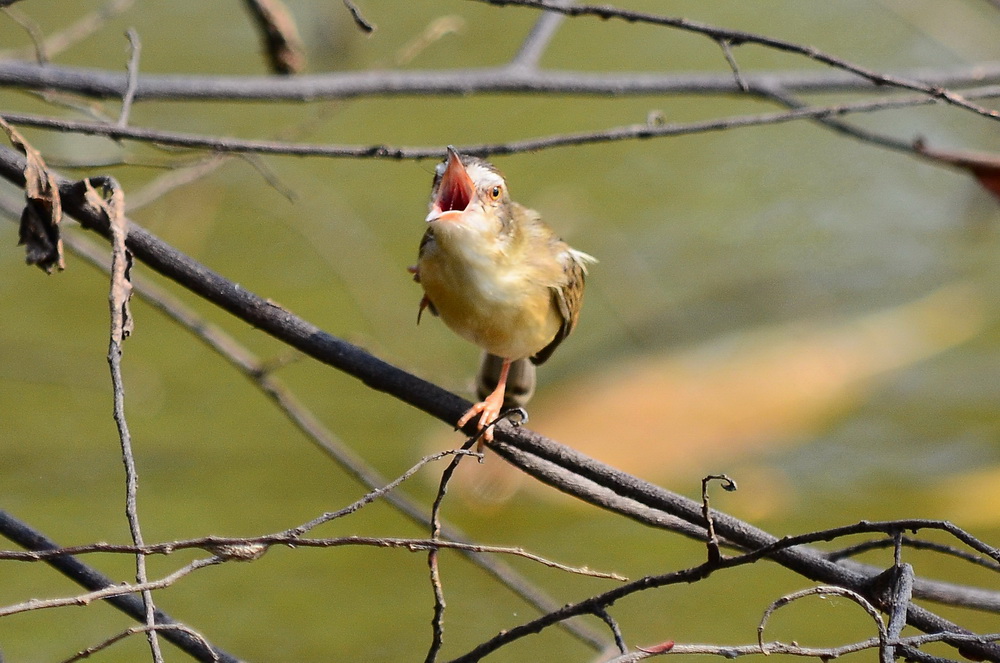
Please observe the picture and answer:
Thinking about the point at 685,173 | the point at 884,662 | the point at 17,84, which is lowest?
the point at 884,662

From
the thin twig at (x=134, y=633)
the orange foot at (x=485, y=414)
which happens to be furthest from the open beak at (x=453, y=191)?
the thin twig at (x=134, y=633)

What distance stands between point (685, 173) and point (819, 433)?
333 centimetres

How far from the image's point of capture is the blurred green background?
505 cm

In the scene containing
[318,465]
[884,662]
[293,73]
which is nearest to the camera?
[884,662]

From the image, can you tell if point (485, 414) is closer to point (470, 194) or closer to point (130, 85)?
point (470, 194)

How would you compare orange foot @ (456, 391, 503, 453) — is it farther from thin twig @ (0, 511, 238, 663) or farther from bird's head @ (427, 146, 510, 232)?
thin twig @ (0, 511, 238, 663)

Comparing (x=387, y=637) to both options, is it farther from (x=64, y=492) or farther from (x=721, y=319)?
(x=721, y=319)

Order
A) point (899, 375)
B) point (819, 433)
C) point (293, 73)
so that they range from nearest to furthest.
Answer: point (293, 73)
point (819, 433)
point (899, 375)

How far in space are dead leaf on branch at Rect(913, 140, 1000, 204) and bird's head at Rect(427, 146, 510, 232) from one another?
122 centimetres

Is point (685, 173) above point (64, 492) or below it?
above

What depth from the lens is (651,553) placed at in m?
5.39

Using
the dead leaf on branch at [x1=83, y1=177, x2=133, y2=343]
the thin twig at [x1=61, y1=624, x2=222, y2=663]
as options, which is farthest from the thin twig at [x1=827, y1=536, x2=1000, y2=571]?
the dead leaf on branch at [x1=83, y1=177, x2=133, y2=343]

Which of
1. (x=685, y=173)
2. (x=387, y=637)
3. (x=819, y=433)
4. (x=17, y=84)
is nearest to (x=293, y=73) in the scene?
(x=17, y=84)

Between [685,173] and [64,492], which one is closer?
[64,492]
